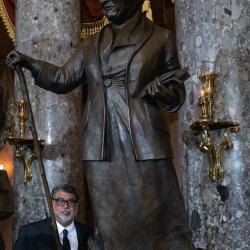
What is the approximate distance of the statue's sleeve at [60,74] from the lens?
8.12ft

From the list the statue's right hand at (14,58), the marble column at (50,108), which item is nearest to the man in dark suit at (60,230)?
the marble column at (50,108)

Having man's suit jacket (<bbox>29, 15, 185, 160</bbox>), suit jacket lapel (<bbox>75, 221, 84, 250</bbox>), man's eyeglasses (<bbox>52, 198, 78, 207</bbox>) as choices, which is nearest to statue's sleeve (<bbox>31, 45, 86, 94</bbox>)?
man's suit jacket (<bbox>29, 15, 185, 160</bbox>)

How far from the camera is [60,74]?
8.25 feet

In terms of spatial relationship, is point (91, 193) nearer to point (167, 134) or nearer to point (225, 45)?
point (167, 134)

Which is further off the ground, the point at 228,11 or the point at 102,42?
the point at 228,11

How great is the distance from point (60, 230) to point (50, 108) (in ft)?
3.07

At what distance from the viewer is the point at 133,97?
2.34 meters

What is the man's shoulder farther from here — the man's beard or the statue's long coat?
the statue's long coat

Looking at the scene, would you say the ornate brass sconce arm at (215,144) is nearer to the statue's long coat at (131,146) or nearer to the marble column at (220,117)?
the marble column at (220,117)

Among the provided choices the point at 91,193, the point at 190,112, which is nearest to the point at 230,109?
the point at 190,112

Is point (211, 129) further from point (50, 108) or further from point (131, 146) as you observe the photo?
point (50, 108)

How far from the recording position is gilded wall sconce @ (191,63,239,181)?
323cm

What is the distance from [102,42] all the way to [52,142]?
1775mm

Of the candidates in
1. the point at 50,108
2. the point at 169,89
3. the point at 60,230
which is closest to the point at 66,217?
the point at 60,230
